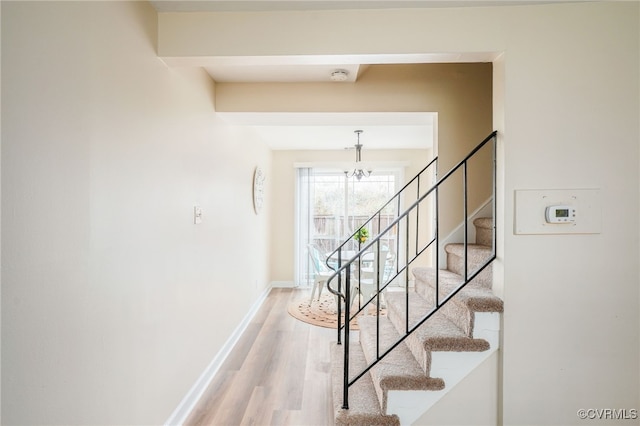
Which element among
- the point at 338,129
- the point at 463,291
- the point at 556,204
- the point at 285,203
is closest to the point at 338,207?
the point at 285,203

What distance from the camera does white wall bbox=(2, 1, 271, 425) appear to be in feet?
3.49

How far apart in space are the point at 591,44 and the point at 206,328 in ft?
9.92

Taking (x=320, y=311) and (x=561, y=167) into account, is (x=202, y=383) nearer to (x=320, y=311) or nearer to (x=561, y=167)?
(x=320, y=311)

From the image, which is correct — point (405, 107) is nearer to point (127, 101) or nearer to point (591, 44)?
point (591, 44)

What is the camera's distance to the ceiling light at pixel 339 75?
244cm

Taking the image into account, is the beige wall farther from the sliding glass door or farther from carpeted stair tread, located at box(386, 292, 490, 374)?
carpeted stair tread, located at box(386, 292, 490, 374)

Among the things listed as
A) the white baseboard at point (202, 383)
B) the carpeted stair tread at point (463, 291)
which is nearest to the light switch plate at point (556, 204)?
the carpeted stair tread at point (463, 291)

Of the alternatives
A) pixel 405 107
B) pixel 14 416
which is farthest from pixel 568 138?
pixel 14 416

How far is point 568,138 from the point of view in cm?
175

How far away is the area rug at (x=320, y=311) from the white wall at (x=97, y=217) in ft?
5.75

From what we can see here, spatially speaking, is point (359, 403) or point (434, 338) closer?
point (434, 338)

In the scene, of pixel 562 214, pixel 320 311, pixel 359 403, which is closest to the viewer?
pixel 562 214

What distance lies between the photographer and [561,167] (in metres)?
1.76

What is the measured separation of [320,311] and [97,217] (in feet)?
11.3
